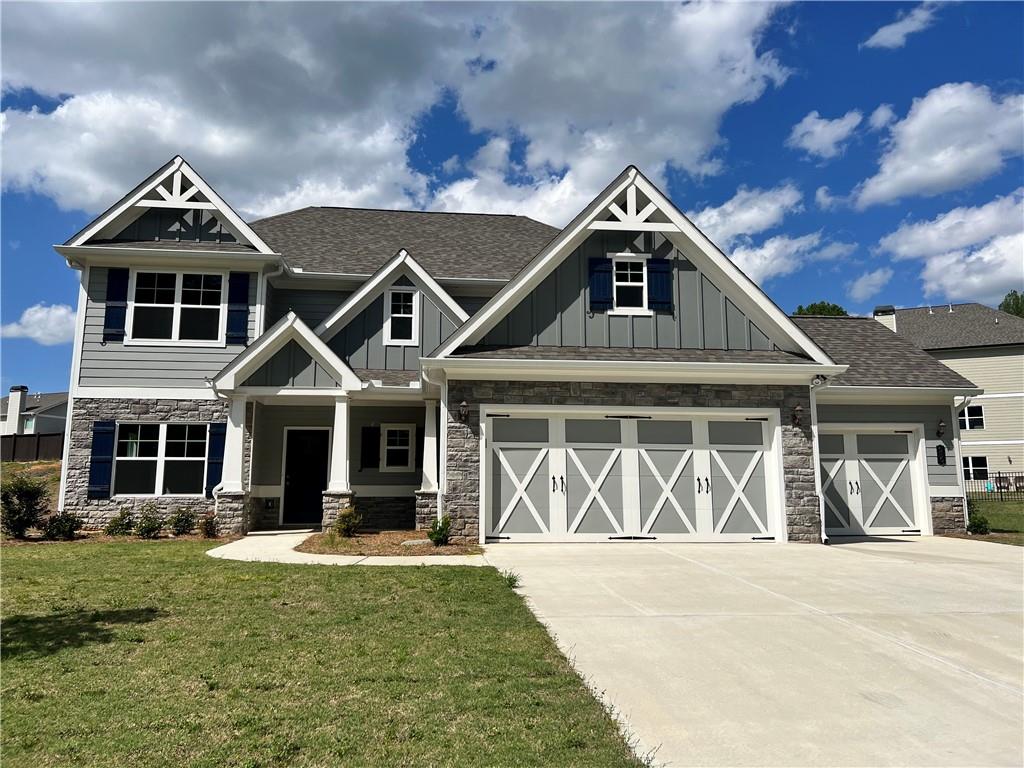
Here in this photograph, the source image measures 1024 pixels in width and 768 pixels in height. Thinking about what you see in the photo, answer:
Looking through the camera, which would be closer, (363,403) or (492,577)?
(492,577)

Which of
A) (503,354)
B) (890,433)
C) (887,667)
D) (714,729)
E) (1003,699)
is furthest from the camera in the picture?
(890,433)

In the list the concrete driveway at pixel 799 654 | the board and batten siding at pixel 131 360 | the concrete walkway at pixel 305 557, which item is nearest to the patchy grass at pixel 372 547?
the concrete walkway at pixel 305 557

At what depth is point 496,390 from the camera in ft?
39.6

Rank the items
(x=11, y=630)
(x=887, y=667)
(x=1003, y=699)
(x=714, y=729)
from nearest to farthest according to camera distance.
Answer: (x=714, y=729), (x=1003, y=699), (x=887, y=667), (x=11, y=630)

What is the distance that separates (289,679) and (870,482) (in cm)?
1352

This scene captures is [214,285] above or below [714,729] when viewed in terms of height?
above

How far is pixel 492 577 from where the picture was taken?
27.1 ft

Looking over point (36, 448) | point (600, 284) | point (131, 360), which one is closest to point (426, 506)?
point (600, 284)

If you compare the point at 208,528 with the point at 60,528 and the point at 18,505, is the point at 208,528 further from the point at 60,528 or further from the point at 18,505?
the point at 18,505

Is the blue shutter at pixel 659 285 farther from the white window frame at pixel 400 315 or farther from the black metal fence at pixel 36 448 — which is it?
the black metal fence at pixel 36 448

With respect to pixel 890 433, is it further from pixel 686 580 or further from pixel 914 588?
pixel 686 580

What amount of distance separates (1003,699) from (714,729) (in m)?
2.19

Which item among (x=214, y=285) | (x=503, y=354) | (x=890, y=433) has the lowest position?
(x=890, y=433)

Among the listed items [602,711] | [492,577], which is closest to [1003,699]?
[602,711]
